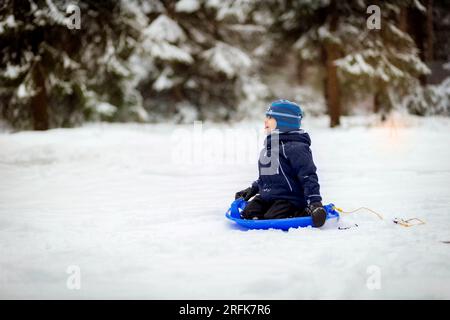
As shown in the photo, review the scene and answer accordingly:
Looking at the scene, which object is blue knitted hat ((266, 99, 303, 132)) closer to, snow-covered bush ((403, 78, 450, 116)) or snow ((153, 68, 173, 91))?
snow-covered bush ((403, 78, 450, 116))

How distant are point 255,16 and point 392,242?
39.6 feet

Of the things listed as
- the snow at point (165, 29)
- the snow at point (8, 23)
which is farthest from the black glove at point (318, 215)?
the snow at point (165, 29)

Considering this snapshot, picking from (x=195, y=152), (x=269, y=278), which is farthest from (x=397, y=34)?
(x=269, y=278)

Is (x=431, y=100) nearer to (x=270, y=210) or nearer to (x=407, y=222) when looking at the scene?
(x=407, y=222)

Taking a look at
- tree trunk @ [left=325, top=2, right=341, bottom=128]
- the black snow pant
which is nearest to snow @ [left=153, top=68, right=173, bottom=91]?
tree trunk @ [left=325, top=2, right=341, bottom=128]

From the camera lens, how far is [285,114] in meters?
3.81

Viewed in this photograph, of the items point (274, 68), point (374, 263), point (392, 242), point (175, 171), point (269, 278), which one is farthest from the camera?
point (274, 68)

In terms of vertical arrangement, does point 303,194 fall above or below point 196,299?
above

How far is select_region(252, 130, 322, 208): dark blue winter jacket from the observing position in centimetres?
364

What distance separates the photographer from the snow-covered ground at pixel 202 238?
257 cm

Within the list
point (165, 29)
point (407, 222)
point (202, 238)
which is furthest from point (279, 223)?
point (165, 29)
